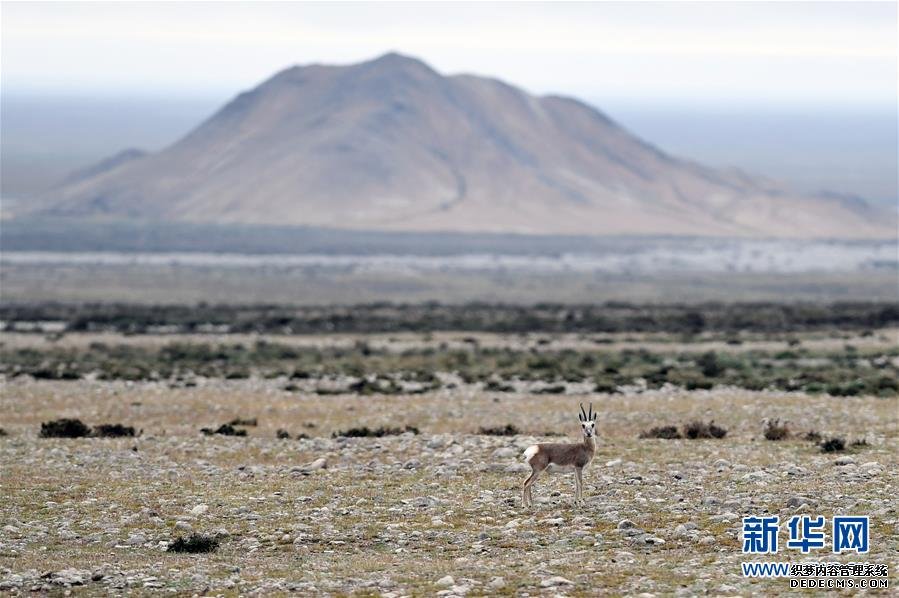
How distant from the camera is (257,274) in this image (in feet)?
384

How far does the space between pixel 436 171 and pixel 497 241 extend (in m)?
34.1

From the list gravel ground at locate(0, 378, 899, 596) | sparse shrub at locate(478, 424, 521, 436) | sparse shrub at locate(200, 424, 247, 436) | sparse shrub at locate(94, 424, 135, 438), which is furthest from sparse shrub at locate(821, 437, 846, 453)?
sparse shrub at locate(94, 424, 135, 438)

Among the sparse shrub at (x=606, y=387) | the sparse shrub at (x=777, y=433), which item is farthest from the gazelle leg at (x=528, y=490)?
the sparse shrub at (x=606, y=387)

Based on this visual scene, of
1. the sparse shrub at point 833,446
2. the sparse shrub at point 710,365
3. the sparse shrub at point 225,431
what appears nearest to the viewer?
the sparse shrub at point 833,446

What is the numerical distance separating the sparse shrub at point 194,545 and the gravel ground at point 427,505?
0.17 m

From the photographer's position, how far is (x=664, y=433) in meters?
22.3

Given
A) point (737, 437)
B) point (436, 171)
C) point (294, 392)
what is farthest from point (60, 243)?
point (737, 437)

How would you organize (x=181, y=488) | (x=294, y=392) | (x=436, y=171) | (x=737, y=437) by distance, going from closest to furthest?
(x=181, y=488), (x=737, y=437), (x=294, y=392), (x=436, y=171)

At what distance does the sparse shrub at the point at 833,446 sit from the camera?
1998 cm

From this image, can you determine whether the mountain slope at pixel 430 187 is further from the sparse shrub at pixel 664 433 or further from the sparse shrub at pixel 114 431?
the sparse shrub at pixel 664 433

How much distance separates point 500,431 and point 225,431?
4740 mm

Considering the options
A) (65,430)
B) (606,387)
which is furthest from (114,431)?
(606,387)

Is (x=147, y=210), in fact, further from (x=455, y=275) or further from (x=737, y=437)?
(x=737, y=437)

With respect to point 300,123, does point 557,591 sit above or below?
below
